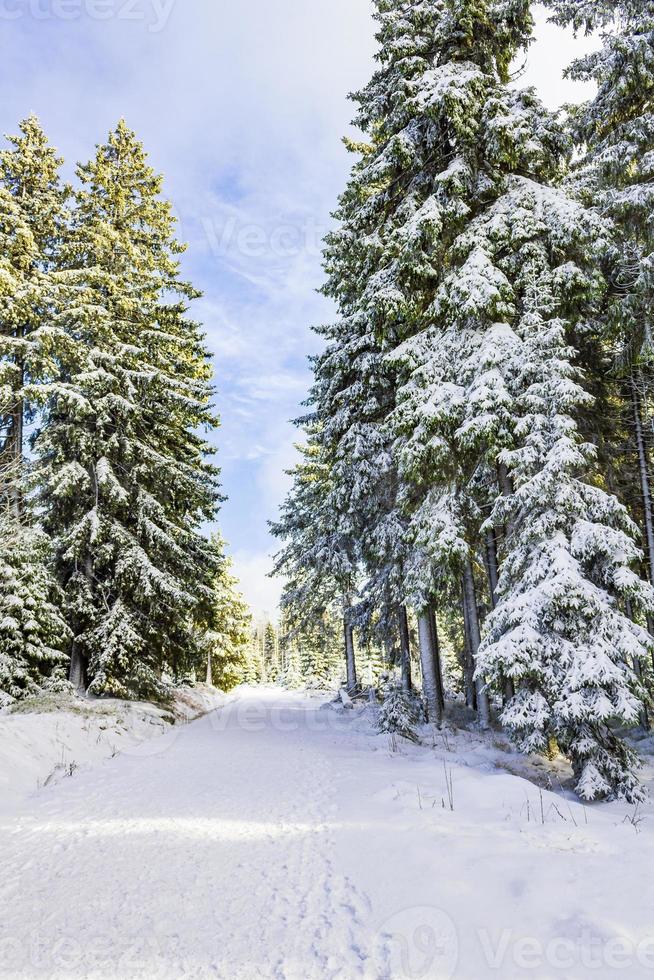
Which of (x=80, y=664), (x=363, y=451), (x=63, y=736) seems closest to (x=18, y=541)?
(x=80, y=664)

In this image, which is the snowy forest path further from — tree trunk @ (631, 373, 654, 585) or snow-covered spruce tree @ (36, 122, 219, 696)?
tree trunk @ (631, 373, 654, 585)

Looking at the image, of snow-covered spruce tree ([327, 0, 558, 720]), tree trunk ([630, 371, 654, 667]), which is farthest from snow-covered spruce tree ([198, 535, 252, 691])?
tree trunk ([630, 371, 654, 667])

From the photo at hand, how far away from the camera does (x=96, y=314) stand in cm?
1638

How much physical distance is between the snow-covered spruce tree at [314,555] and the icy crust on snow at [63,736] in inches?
265

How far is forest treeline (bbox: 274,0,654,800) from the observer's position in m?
7.54

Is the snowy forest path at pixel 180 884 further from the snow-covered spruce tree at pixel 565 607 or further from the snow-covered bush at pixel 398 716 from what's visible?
the snow-covered bush at pixel 398 716

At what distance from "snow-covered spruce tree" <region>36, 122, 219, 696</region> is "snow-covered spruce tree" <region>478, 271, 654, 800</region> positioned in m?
10.4

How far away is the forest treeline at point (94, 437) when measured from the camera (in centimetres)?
1424

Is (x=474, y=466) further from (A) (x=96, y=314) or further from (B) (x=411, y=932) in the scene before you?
(A) (x=96, y=314)

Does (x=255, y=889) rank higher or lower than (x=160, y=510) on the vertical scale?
lower

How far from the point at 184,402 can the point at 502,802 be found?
14.9m

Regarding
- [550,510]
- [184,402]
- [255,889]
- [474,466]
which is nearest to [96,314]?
[184,402]

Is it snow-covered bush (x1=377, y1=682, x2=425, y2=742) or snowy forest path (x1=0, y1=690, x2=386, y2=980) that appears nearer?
snowy forest path (x1=0, y1=690, x2=386, y2=980)

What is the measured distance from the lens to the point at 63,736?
10.0 metres
